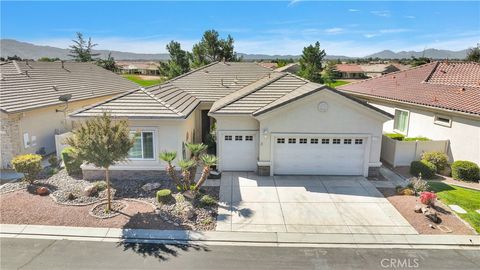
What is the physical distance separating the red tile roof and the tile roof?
21794mm

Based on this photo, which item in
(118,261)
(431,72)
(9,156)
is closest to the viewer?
(118,261)

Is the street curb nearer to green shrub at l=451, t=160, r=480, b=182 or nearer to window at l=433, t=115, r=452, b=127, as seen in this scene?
green shrub at l=451, t=160, r=480, b=182

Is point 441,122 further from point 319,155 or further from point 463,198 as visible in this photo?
point 319,155

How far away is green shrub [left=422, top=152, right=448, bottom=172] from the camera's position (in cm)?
1605

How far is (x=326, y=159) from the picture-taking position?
15.4m

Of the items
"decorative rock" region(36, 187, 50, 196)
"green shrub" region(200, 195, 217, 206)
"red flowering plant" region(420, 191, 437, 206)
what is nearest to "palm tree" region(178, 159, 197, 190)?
"green shrub" region(200, 195, 217, 206)

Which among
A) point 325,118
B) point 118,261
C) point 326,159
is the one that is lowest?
point 118,261

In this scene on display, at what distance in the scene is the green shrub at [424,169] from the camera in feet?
A: 51.1

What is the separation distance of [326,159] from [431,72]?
14223mm

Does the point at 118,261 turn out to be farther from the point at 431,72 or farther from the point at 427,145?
the point at 431,72

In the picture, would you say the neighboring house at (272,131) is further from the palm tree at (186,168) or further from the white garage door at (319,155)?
the palm tree at (186,168)

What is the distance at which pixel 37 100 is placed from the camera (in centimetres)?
1825

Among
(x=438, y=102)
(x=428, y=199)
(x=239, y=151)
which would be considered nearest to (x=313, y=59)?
(x=438, y=102)

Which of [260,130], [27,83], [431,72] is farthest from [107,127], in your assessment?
[431,72]
